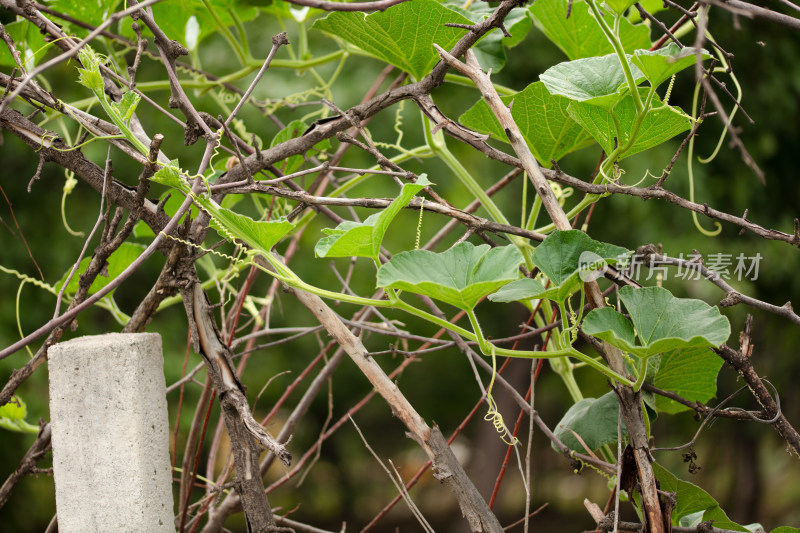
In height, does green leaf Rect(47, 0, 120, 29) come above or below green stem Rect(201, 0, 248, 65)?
above

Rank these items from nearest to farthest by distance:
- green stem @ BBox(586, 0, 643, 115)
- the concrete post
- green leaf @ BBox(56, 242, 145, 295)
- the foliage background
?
green stem @ BBox(586, 0, 643, 115)
the concrete post
green leaf @ BBox(56, 242, 145, 295)
the foliage background

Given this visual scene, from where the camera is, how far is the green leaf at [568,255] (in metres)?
0.44

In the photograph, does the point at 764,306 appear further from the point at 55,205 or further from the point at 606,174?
the point at 55,205

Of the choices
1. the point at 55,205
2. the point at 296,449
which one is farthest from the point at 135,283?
the point at 296,449

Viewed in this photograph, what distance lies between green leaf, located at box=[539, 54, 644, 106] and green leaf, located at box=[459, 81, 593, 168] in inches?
2.0

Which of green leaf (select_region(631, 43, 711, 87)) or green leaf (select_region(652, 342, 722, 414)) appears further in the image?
green leaf (select_region(652, 342, 722, 414))

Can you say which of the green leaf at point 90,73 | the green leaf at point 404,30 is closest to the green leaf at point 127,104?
the green leaf at point 90,73

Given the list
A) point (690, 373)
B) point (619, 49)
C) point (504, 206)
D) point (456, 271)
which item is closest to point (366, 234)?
point (456, 271)

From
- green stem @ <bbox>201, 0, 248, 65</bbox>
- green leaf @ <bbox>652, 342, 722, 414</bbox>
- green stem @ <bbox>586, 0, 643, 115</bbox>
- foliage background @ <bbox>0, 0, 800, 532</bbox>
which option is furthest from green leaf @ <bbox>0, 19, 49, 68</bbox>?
foliage background @ <bbox>0, 0, 800, 532</bbox>

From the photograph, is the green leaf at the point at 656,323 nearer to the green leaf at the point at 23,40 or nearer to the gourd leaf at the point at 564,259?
the gourd leaf at the point at 564,259

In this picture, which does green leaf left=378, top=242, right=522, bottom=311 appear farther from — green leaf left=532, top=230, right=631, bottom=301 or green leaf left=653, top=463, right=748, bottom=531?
green leaf left=653, top=463, right=748, bottom=531

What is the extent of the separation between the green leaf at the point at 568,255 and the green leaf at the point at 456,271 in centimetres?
4

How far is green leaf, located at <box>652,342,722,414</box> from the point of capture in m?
0.53

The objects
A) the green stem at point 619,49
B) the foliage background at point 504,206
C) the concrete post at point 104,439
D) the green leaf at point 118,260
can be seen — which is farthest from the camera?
the foliage background at point 504,206
